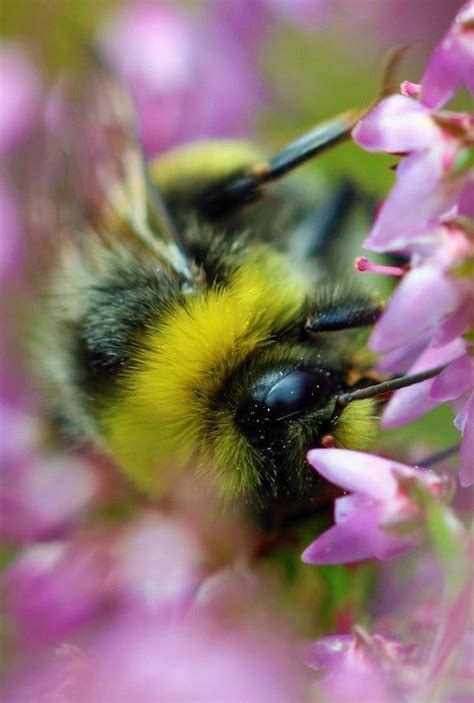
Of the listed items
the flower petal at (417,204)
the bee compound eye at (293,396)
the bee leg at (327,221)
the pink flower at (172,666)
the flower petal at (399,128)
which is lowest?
the pink flower at (172,666)

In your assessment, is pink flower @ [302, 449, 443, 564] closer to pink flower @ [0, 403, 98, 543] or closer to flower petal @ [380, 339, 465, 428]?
flower petal @ [380, 339, 465, 428]

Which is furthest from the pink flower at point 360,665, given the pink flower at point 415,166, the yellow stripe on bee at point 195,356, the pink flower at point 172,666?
the pink flower at point 415,166

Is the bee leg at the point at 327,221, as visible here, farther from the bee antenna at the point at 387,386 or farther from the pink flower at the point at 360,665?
the pink flower at the point at 360,665

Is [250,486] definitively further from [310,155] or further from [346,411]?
[310,155]

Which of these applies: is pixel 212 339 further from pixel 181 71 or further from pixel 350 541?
pixel 181 71

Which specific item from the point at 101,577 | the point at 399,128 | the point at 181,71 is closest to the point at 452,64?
the point at 399,128

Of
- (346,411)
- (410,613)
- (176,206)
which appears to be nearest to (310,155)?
(176,206)

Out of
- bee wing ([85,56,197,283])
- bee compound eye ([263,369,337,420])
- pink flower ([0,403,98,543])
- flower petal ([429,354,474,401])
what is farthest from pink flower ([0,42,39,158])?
flower petal ([429,354,474,401])
